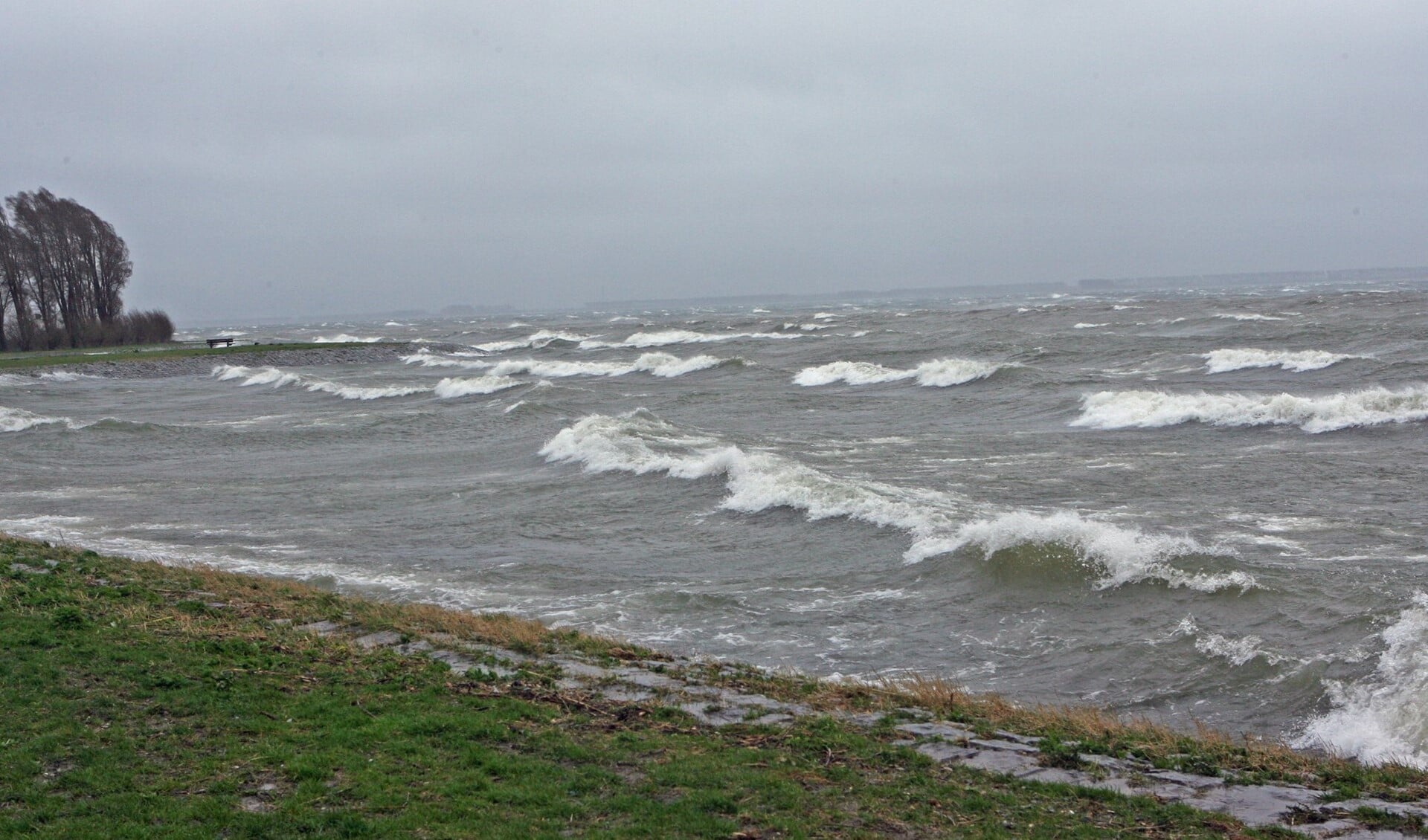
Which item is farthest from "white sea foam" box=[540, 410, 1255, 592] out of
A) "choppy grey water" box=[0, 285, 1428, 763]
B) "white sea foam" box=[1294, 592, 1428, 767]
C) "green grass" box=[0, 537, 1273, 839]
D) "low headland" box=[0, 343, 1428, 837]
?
"green grass" box=[0, 537, 1273, 839]

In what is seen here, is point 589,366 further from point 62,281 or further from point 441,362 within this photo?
point 62,281

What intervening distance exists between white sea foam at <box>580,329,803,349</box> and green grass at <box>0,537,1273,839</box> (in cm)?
7017

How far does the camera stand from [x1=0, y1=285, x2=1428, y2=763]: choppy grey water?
10.9 metres

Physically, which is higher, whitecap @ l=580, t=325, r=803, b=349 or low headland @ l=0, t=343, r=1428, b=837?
whitecap @ l=580, t=325, r=803, b=349

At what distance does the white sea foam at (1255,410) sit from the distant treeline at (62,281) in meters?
66.1

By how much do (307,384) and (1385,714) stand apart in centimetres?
4995

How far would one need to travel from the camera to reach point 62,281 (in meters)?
74.4

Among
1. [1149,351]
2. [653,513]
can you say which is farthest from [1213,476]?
[1149,351]

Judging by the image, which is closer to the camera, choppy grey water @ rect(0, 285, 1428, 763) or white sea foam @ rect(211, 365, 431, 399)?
choppy grey water @ rect(0, 285, 1428, 763)

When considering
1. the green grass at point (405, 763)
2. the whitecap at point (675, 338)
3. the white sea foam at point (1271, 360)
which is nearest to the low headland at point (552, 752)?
the green grass at point (405, 763)

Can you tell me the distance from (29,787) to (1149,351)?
4689cm

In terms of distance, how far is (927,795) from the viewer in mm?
6383

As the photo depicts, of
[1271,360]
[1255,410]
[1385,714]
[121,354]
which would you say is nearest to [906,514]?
[1385,714]

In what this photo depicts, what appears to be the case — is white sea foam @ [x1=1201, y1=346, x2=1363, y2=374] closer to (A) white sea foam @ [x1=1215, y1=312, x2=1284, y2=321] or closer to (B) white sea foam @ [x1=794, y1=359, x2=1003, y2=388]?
(B) white sea foam @ [x1=794, y1=359, x2=1003, y2=388]
